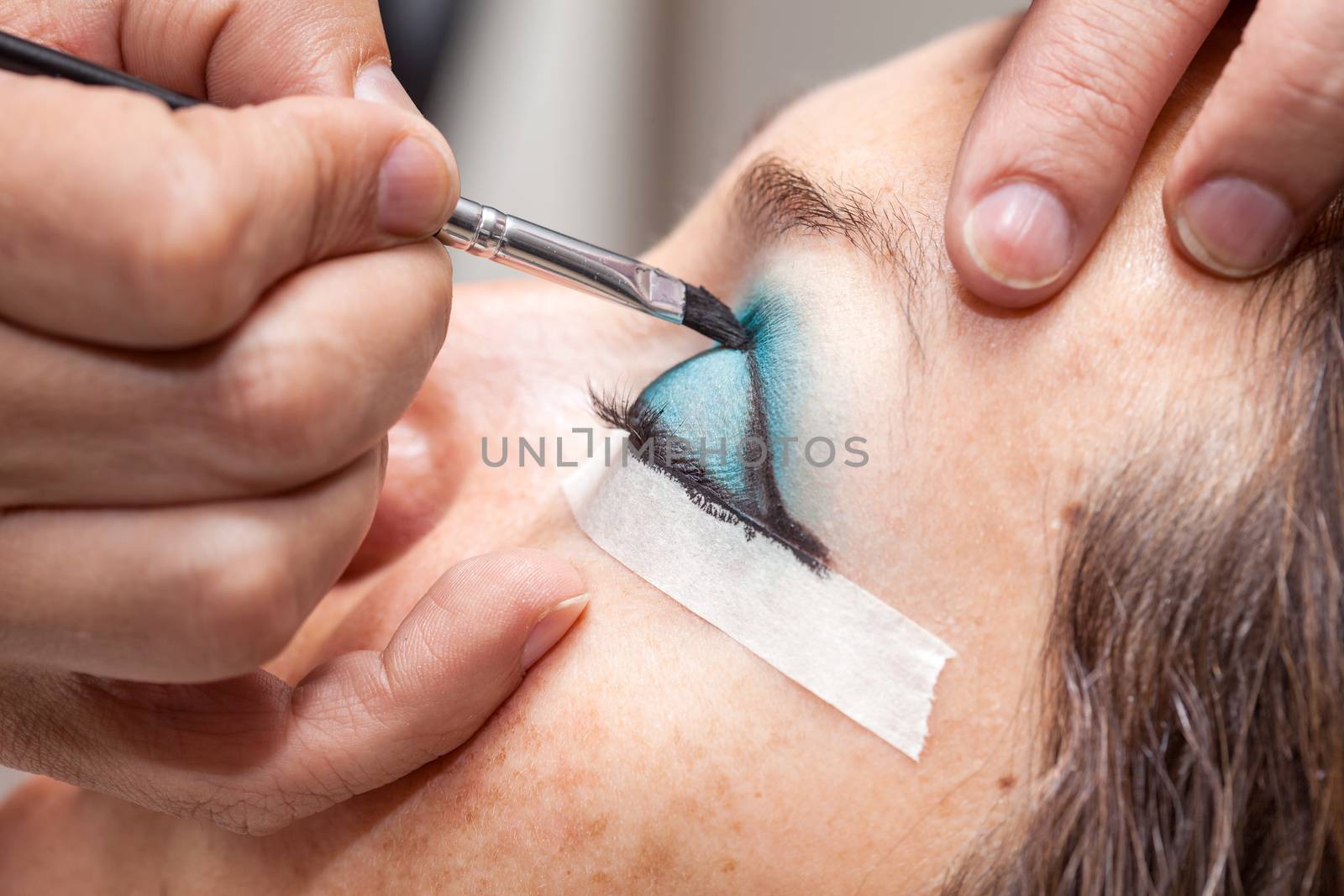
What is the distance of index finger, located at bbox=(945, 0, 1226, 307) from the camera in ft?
1.70

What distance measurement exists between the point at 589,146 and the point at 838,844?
1.41 m

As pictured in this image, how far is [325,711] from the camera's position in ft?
1.91

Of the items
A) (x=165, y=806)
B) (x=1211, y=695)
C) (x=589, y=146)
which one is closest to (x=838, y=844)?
(x=1211, y=695)

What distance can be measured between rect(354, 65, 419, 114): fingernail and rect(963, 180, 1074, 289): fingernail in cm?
36

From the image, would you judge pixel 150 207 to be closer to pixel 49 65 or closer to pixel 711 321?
pixel 49 65

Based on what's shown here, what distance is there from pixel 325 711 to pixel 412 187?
1.07 ft

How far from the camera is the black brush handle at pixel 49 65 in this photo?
1.51 ft

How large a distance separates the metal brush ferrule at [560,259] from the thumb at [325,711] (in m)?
0.18

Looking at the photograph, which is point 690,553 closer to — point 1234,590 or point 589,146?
point 1234,590

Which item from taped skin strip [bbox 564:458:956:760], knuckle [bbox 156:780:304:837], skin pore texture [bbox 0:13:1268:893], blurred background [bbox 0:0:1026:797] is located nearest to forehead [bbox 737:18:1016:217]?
skin pore texture [bbox 0:13:1268:893]

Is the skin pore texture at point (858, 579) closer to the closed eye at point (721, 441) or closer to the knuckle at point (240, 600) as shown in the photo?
the closed eye at point (721, 441)

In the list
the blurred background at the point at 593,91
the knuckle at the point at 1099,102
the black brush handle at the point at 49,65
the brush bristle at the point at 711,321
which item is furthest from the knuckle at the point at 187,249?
the blurred background at the point at 593,91

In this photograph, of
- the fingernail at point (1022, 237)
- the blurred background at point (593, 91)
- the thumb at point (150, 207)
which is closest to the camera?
the thumb at point (150, 207)

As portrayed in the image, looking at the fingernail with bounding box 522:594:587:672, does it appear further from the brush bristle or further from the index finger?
the index finger
